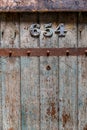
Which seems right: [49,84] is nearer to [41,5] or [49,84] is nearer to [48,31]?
[48,31]

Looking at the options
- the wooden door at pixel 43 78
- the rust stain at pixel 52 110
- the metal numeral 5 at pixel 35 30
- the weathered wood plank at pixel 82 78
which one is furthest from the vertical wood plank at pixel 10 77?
the weathered wood plank at pixel 82 78

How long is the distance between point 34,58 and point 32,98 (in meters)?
0.28

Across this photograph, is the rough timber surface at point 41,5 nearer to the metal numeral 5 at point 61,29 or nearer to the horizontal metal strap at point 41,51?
the metal numeral 5 at point 61,29

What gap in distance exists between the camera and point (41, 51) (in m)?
2.33

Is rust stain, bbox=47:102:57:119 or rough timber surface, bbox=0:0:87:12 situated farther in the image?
rust stain, bbox=47:102:57:119

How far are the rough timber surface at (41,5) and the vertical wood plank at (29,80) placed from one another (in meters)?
0.08

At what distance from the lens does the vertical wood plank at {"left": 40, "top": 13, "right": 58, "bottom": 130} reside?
2.32 m

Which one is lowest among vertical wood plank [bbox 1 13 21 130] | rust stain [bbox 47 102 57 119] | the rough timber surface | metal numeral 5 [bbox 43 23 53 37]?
rust stain [bbox 47 102 57 119]

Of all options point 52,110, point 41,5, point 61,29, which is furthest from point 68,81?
point 41,5

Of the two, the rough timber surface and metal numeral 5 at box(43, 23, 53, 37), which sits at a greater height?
the rough timber surface

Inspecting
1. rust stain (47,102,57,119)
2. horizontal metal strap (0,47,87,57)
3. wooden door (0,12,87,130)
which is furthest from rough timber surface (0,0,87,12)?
rust stain (47,102,57,119)

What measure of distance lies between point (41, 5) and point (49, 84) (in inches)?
21.1

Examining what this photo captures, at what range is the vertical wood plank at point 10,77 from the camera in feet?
7.55

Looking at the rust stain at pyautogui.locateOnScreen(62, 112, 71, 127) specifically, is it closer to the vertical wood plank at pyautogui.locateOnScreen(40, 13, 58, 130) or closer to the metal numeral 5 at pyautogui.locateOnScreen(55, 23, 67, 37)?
the vertical wood plank at pyautogui.locateOnScreen(40, 13, 58, 130)
